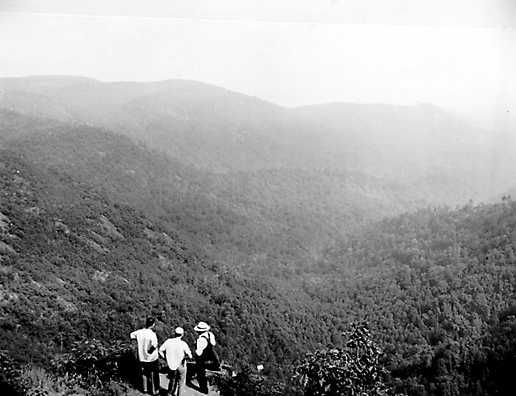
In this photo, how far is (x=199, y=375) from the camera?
6805 mm

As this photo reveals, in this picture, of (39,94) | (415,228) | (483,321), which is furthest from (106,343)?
(39,94)

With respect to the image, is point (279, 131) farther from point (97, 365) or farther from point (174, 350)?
point (174, 350)

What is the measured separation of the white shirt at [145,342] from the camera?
5.83 meters

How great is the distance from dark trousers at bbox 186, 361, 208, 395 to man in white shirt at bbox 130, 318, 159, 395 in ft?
2.17

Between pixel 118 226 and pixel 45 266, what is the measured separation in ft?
18.4

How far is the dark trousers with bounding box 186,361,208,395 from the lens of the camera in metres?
6.66

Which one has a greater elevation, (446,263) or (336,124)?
(336,124)

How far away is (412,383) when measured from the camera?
11102mm

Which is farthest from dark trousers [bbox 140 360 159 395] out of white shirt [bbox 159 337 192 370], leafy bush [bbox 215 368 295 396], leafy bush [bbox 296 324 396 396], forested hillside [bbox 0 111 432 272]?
forested hillside [bbox 0 111 432 272]

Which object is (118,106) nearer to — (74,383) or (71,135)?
(71,135)

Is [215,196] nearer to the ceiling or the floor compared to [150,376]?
nearer to the floor

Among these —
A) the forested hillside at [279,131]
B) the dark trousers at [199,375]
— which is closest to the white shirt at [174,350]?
the dark trousers at [199,375]

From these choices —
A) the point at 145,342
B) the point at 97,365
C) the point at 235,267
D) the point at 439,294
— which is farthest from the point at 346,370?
the point at 235,267

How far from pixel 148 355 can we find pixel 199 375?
1189 mm
